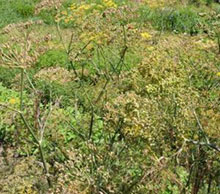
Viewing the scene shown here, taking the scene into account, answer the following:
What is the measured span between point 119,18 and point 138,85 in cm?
153

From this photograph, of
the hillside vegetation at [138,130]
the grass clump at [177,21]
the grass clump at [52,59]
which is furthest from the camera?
the grass clump at [177,21]

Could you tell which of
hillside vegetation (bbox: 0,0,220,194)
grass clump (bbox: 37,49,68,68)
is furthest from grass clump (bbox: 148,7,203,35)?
hillside vegetation (bbox: 0,0,220,194)

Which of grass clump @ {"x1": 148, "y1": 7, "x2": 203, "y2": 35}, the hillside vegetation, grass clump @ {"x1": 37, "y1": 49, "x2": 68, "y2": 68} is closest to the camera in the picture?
the hillside vegetation

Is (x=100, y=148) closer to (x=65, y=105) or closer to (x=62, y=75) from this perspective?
(x=62, y=75)

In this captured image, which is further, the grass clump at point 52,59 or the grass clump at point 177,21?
the grass clump at point 177,21

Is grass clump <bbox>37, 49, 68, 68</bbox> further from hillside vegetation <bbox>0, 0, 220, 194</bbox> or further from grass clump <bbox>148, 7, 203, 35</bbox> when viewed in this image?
hillside vegetation <bbox>0, 0, 220, 194</bbox>

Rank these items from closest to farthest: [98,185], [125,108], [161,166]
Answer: [161,166] → [98,185] → [125,108]

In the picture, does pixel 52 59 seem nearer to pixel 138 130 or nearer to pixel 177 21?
pixel 177 21

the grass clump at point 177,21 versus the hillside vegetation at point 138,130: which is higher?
the hillside vegetation at point 138,130

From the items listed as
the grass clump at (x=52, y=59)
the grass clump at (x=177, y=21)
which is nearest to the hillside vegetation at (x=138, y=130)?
the grass clump at (x=52, y=59)

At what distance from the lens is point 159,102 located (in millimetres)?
3162

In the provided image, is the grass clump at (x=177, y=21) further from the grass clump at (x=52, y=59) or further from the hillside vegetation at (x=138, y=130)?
the hillside vegetation at (x=138, y=130)

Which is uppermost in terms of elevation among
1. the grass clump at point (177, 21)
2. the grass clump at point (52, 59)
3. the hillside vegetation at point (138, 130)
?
the hillside vegetation at point (138, 130)

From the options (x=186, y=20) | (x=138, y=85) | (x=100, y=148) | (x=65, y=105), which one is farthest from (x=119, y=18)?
(x=186, y=20)
